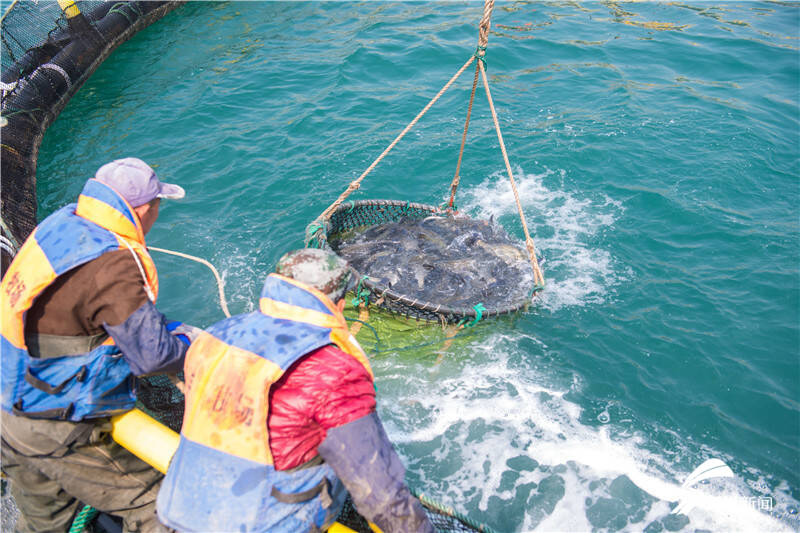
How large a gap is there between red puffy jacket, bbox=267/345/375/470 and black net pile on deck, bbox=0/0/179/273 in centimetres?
580

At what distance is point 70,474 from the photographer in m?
2.38

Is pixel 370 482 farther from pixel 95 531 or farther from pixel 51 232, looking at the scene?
pixel 95 531

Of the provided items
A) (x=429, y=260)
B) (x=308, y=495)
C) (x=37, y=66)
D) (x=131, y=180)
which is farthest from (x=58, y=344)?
(x=37, y=66)

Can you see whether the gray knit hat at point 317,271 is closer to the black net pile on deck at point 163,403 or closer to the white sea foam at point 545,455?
the black net pile on deck at point 163,403

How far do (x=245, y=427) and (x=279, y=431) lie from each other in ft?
0.37

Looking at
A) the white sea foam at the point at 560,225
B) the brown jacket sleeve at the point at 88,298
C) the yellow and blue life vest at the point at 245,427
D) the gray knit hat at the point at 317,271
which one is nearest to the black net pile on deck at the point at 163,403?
the brown jacket sleeve at the point at 88,298

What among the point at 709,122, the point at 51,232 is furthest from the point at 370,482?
the point at 709,122

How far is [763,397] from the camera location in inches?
179

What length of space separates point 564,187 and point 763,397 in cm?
370

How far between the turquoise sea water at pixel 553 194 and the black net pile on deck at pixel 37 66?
12.2 inches

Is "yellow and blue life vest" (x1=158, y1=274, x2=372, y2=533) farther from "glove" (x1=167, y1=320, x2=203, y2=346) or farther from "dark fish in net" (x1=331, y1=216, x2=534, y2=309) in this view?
"dark fish in net" (x1=331, y1=216, x2=534, y2=309)

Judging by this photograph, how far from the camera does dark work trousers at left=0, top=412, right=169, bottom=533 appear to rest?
2291 mm

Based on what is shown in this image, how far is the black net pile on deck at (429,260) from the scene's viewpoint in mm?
4438
